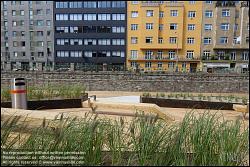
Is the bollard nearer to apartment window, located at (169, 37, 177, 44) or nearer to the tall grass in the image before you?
the tall grass

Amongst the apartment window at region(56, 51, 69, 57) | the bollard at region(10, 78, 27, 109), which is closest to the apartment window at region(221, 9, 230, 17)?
the apartment window at region(56, 51, 69, 57)

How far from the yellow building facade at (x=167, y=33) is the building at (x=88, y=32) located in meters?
4.92

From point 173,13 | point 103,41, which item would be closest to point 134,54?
point 103,41

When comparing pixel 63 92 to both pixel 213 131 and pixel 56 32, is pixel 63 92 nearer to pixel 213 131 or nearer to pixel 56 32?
pixel 213 131

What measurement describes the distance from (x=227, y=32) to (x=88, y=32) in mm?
30582

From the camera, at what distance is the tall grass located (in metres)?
2.62

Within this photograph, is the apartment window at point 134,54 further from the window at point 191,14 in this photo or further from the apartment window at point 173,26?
the window at point 191,14

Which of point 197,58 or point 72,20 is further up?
point 72,20

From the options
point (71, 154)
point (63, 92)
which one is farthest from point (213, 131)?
point (63, 92)

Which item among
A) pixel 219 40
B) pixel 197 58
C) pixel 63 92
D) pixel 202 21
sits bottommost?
pixel 63 92

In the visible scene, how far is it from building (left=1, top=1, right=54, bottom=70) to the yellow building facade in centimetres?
2098

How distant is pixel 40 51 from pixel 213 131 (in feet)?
206

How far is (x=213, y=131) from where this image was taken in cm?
302

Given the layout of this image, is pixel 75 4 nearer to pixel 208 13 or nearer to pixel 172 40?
pixel 172 40
